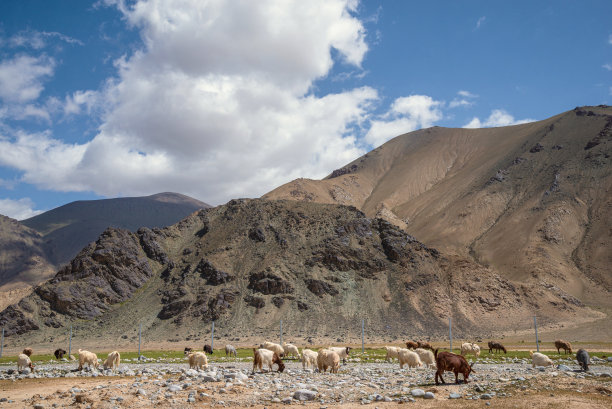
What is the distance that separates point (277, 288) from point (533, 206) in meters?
93.8

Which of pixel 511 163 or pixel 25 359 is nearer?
pixel 25 359

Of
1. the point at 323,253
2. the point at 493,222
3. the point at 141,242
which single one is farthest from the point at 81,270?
the point at 493,222

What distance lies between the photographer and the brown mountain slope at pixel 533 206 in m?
121

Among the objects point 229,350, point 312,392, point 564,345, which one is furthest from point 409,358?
point 229,350

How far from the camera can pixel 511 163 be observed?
172875 millimetres

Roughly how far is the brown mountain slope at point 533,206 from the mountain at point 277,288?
762 inches

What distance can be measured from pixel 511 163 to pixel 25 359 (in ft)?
572

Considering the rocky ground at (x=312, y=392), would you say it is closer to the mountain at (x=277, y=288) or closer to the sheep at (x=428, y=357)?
the sheep at (x=428, y=357)

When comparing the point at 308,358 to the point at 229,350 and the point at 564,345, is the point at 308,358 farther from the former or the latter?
the point at 564,345

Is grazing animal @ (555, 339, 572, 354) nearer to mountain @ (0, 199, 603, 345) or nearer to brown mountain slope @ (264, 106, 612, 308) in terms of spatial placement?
mountain @ (0, 199, 603, 345)

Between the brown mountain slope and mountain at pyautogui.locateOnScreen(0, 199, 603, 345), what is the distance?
63.5ft

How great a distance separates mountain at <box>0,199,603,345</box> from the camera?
84.4m

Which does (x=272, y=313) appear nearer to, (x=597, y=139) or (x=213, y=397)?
(x=213, y=397)

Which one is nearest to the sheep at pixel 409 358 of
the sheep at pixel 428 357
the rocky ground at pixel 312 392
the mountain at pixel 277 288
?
the sheep at pixel 428 357
